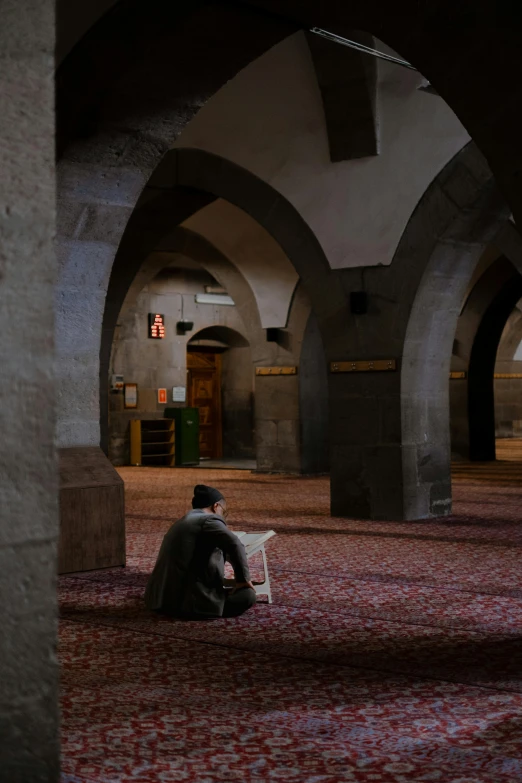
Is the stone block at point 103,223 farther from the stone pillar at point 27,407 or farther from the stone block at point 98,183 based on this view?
the stone pillar at point 27,407

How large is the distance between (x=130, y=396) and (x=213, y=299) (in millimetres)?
2821

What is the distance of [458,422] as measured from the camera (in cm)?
1772

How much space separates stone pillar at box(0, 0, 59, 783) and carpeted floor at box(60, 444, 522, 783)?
74 centimetres

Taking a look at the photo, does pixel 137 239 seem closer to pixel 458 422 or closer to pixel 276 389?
pixel 276 389

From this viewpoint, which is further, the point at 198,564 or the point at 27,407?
the point at 198,564

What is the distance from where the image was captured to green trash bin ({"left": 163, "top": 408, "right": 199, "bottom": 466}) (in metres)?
18.7

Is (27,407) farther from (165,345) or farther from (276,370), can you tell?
(165,345)

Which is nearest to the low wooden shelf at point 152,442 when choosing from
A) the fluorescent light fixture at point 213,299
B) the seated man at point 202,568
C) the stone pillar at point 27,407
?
the fluorescent light fixture at point 213,299

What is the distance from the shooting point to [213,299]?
19969 millimetres

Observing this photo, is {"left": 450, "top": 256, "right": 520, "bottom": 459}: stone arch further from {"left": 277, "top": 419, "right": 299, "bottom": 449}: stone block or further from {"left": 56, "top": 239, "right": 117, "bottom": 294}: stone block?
{"left": 56, "top": 239, "right": 117, "bottom": 294}: stone block

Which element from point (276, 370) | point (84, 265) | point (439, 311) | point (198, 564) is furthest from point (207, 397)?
point (198, 564)

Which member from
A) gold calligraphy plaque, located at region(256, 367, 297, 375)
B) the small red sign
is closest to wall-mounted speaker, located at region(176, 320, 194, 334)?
the small red sign

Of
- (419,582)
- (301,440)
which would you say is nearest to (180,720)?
(419,582)

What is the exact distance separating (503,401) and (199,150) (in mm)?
17944
